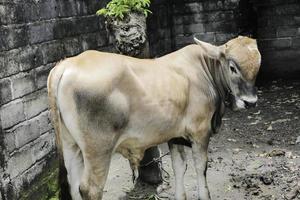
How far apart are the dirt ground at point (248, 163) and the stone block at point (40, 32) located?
6.65 feet

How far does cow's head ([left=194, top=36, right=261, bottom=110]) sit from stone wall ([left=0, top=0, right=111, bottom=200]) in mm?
1972

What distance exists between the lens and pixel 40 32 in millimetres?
5324

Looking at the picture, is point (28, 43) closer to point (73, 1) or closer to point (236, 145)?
point (73, 1)

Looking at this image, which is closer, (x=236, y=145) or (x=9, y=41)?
(x=9, y=41)

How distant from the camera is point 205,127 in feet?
14.7

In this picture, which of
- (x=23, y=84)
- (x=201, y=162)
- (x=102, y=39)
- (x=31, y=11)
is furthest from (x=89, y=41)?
(x=201, y=162)

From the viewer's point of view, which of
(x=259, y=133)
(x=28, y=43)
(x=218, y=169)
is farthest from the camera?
(x=259, y=133)

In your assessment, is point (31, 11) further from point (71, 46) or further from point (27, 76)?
point (71, 46)

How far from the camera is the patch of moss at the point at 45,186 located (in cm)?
494

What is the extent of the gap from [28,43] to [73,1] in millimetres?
1364

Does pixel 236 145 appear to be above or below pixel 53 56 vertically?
below

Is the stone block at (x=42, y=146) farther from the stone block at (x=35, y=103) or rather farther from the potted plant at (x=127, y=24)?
the potted plant at (x=127, y=24)

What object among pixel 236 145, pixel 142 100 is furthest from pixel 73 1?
pixel 236 145

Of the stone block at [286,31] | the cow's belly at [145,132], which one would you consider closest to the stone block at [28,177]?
the cow's belly at [145,132]
